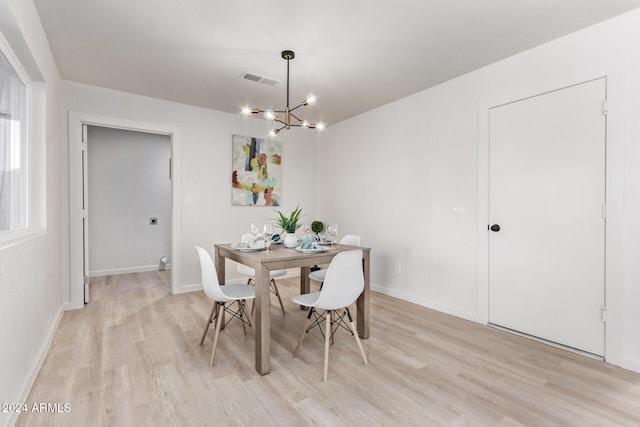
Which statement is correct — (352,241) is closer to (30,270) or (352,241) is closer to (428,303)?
(428,303)

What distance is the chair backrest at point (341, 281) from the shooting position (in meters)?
2.06

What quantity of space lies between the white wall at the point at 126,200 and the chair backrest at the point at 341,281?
4437 millimetres

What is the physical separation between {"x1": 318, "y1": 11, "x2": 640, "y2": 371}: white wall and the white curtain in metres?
3.47

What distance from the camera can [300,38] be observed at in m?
2.49

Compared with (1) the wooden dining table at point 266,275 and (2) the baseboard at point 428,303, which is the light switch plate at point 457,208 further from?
(1) the wooden dining table at point 266,275

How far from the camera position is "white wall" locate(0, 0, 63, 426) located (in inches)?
61.2

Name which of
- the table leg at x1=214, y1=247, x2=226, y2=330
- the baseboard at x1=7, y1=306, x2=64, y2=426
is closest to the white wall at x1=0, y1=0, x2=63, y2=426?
the baseboard at x1=7, y1=306, x2=64, y2=426

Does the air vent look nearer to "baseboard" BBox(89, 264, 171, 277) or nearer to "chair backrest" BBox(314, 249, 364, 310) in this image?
"chair backrest" BBox(314, 249, 364, 310)

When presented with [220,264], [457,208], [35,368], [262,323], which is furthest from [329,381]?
[457,208]

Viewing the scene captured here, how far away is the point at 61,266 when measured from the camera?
3291 mm

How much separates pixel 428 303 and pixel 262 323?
2158 millimetres

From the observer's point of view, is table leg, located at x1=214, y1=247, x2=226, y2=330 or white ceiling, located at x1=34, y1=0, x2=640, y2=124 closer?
white ceiling, located at x1=34, y1=0, x2=640, y2=124

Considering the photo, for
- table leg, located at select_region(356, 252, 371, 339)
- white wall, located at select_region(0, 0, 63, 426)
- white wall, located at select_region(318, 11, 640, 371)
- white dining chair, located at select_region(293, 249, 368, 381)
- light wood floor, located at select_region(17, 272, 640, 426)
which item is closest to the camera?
white wall, located at select_region(0, 0, 63, 426)

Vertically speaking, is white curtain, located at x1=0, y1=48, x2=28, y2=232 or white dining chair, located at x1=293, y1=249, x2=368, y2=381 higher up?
white curtain, located at x1=0, y1=48, x2=28, y2=232
